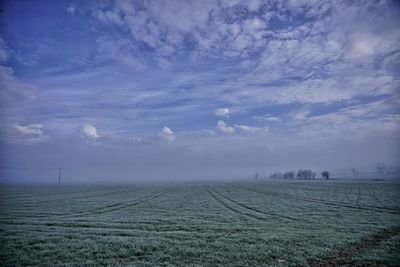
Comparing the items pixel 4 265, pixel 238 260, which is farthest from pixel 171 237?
pixel 4 265

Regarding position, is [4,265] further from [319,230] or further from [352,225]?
[352,225]

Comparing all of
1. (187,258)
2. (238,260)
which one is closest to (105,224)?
(187,258)

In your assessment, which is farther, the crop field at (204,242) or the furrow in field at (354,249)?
the crop field at (204,242)

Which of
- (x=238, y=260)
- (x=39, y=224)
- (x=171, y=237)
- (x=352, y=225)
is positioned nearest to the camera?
(x=238, y=260)

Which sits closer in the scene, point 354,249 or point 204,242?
point 354,249

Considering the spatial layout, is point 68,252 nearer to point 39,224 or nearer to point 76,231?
point 76,231

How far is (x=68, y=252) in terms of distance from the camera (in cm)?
1723

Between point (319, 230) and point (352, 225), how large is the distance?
14.8 ft

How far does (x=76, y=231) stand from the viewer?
23625mm

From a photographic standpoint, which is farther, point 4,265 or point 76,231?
point 76,231

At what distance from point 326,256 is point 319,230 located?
7696 mm

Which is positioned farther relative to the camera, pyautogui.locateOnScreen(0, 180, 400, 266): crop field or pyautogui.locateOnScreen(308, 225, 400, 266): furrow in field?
pyautogui.locateOnScreen(0, 180, 400, 266): crop field

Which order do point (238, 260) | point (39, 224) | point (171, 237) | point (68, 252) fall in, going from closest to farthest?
point (238, 260) → point (68, 252) → point (171, 237) → point (39, 224)

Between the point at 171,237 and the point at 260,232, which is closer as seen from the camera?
the point at 171,237
